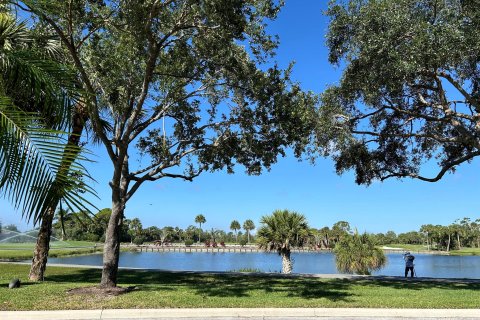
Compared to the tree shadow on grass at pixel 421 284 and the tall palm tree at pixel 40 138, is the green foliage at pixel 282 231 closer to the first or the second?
the tree shadow on grass at pixel 421 284

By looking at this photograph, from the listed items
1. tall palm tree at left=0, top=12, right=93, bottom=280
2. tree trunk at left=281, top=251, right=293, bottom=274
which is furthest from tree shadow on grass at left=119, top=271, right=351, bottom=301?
tall palm tree at left=0, top=12, right=93, bottom=280

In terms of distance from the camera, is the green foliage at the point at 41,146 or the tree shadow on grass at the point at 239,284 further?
the tree shadow on grass at the point at 239,284

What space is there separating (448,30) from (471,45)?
2.32ft

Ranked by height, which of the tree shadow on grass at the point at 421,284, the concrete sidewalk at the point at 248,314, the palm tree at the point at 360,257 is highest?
the palm tree at the point at 360,257

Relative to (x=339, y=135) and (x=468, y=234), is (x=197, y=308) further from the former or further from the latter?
(x=468, y=234)

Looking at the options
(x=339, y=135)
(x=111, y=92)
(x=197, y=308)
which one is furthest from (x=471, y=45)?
(x=111, y=92)

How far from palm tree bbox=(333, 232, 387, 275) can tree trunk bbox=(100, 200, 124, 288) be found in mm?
15823

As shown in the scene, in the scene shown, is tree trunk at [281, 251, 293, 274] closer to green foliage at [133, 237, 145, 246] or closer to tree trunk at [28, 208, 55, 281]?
tree trunk at [28, 208, 55, 281]

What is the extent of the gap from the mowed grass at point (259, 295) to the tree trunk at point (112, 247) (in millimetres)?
803

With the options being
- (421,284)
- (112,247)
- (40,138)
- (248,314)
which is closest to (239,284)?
(112,247)

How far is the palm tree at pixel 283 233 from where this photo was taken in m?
25.2

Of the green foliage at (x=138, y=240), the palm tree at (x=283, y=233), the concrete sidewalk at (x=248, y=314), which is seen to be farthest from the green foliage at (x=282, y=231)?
the green foliage at (x=138, y=240)

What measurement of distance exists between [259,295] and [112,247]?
14.1 ft

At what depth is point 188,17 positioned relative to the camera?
12602 mm
